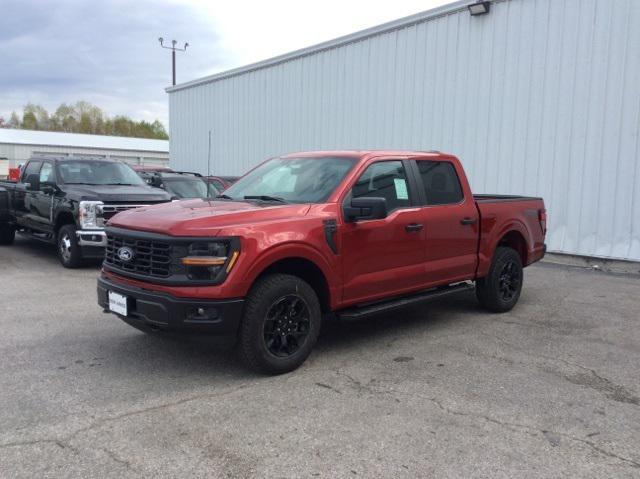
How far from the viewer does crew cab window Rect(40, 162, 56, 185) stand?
10.3 metres

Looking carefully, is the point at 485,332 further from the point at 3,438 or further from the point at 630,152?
the point at 630,152

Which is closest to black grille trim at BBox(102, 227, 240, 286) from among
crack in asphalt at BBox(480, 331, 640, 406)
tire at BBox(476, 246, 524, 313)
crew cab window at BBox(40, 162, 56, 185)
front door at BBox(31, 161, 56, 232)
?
crack in asphalt at BBox(480, 331, 640, 406)

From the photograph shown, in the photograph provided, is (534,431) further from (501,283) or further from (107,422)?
(501,283)

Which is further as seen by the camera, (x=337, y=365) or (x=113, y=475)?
(x=337, y=365)

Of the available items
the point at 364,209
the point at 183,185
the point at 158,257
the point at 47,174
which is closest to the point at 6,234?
the point at 47,174

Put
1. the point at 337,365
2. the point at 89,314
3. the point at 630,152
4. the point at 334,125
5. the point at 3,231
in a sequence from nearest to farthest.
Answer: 1. the point at 337,365
2. the point at 89,314
3. the point at 630,152
4. the point at 3,231
5. the point at 334,125

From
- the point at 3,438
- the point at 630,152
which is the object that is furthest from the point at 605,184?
the point at 3,438

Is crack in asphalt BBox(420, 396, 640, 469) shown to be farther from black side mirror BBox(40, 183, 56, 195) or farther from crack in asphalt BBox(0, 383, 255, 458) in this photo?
black side mirror BBox(40, 183, 56, 195)

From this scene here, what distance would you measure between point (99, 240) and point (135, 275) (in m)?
4.84

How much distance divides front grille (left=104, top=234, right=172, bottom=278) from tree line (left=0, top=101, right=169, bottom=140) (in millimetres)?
100331

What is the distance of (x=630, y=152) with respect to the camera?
32.7 feet

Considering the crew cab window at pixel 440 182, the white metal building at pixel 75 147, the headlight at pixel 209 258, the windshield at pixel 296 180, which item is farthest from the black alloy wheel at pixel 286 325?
the white metal building at pixel 75 147

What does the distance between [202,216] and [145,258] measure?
562 millimetres

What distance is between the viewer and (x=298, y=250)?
15.6ft
